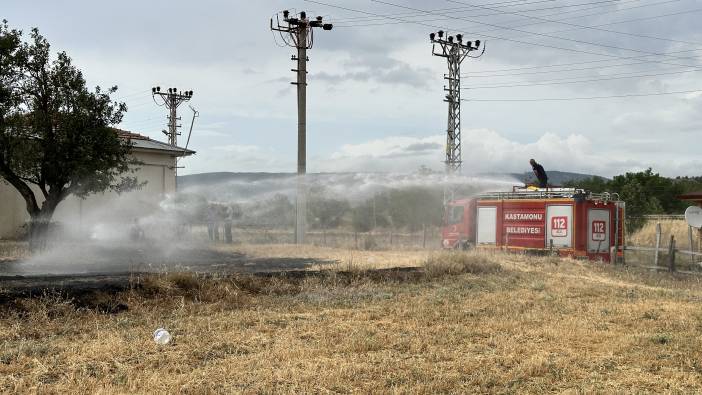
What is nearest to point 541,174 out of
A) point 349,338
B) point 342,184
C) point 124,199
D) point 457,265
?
point 457,265

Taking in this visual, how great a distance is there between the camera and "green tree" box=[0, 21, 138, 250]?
784 inches

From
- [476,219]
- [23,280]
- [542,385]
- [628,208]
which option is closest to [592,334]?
[542,385]

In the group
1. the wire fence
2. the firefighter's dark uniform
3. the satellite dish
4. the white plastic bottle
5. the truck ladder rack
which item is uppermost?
the firefighter's dark uniform

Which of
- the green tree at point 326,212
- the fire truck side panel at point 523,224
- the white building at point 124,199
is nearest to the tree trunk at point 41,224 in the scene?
the white building at point 124,199

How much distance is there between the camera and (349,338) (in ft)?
28.8

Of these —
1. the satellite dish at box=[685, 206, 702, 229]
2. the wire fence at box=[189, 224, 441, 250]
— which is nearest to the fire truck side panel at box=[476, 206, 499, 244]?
the wire fence at box=[189, 224, 441, 250]

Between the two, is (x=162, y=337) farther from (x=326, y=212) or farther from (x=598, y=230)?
(x=326, y=212)

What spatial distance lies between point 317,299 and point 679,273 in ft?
40.7

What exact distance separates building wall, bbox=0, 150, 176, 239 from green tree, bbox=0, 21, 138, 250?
547cm

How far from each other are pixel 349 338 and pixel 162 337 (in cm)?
254

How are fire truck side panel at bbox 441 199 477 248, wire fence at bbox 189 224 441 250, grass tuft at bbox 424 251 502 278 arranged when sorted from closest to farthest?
grass tuft at bbox 424 251 502 278, fire truck side panel at bbox 441 199 477 248, wire fence at bbox 189 224 441 250

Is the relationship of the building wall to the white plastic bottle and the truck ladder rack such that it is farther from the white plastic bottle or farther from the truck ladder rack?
the white plastic bottle

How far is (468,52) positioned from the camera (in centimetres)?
3953

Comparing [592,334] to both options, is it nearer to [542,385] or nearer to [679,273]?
[542,385]
